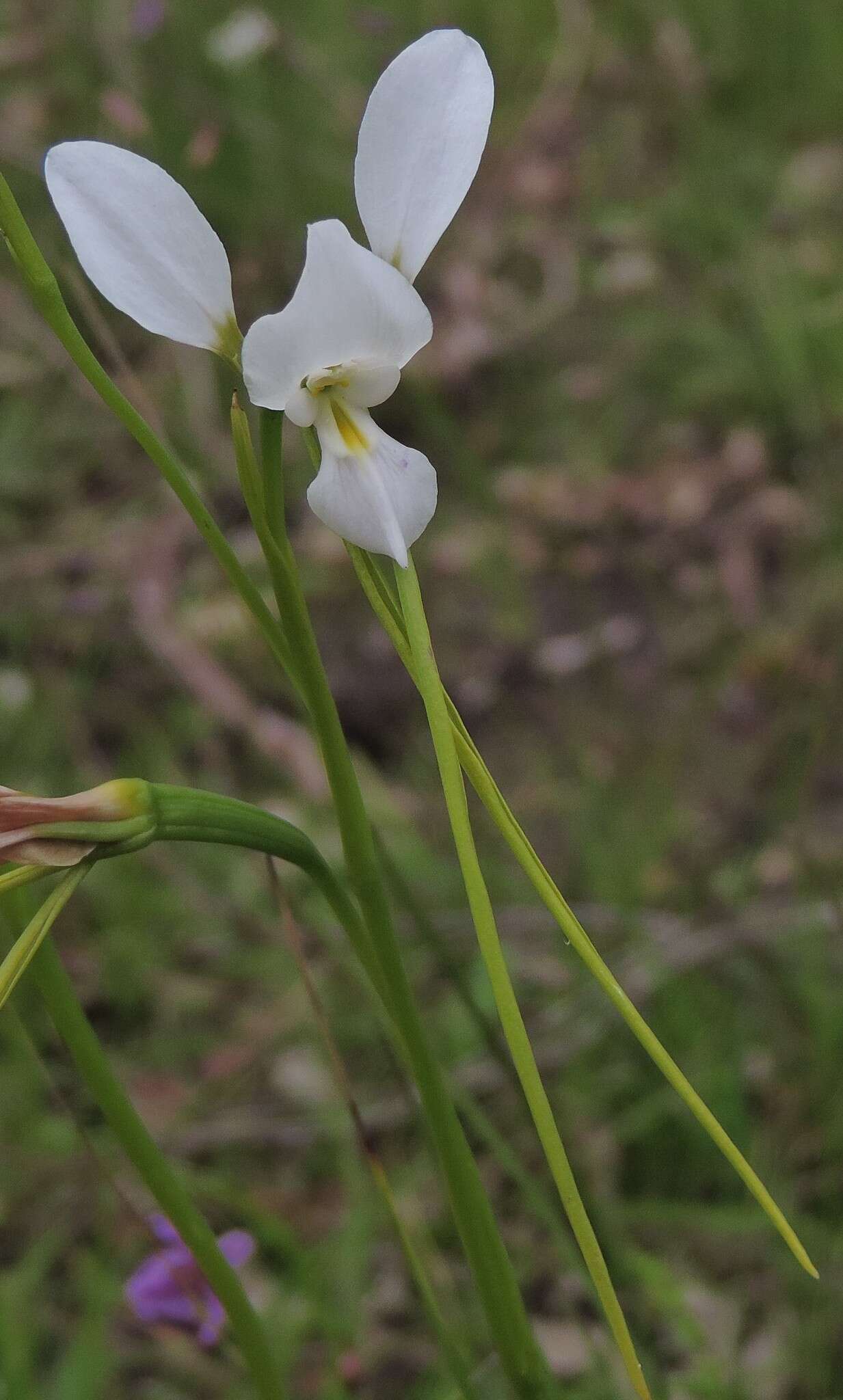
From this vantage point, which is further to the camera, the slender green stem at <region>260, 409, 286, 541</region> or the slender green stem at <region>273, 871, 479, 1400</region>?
the slender green stem at <region>273, 871, 479, 1400</region>

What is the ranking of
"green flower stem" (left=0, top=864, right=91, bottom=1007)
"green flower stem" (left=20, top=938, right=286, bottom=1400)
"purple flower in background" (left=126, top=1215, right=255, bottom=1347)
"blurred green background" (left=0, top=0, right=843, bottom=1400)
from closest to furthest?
1. "green flower stem" (left=0, top=864, right=91, bottom=1007)
2. "green flower stem" (left=20, top=938, right=286, bottom=1400)
3. "purple flower in background" (left=126, top=1215, right=255, bottom=1347)
4. "blurred green background" (left=0, top=0, right=843, bottom=1400)

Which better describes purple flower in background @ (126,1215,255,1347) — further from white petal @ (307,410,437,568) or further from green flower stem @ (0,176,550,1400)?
white petal @ (307,410,437,568)

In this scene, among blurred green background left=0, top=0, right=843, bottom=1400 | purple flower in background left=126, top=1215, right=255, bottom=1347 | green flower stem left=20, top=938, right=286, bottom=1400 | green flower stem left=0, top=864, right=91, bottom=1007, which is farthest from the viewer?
blurred green background left=0, top=0, right=843, bottom=1400

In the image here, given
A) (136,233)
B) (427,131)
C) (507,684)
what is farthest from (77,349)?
(507,684)

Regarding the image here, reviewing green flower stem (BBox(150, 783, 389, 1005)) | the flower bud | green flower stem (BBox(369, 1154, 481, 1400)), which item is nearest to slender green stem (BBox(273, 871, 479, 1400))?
green flower stem (BBox(369, 1154, 481, 1400))

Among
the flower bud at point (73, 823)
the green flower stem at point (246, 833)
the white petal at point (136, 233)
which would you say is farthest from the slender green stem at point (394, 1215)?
the white petal at point (136, 233)

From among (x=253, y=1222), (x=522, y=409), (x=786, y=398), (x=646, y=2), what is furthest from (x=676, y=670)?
(x=646, y=2)

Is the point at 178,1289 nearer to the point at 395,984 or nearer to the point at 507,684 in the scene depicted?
the point at 395,984
